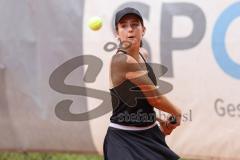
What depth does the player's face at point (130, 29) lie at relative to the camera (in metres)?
2.84

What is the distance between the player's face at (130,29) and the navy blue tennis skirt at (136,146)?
0.38 meters

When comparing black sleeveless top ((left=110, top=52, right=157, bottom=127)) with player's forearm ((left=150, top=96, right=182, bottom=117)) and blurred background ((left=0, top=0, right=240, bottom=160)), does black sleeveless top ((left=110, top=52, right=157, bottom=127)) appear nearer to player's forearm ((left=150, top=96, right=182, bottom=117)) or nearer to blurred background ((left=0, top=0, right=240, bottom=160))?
player's forearm ((left=150, top=96, right=182, bottom=117))

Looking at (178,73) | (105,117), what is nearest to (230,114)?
(178,73)

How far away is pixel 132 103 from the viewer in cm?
282

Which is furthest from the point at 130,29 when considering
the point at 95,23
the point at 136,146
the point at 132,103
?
the point at 95,23

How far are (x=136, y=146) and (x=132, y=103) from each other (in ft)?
0.60

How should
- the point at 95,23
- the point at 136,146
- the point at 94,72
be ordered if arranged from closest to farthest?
the point at 136,146, the point at 95,23, the point at 94,72

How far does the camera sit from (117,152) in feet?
9.16

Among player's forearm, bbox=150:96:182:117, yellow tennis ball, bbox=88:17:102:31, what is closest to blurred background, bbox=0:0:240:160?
yellow tennis ball, bbox=88:17:102:31

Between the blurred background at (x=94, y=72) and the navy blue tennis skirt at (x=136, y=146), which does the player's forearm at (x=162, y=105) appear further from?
the blurred background at (x=94, y=72)

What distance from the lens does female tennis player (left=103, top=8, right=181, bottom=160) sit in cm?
279

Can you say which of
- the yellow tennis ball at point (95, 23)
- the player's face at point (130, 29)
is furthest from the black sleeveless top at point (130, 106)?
the yellow tennis ball at point (95, 23)

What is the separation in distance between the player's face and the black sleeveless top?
6.2 inches

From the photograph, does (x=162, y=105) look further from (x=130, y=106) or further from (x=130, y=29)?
(x=130, y=29)
